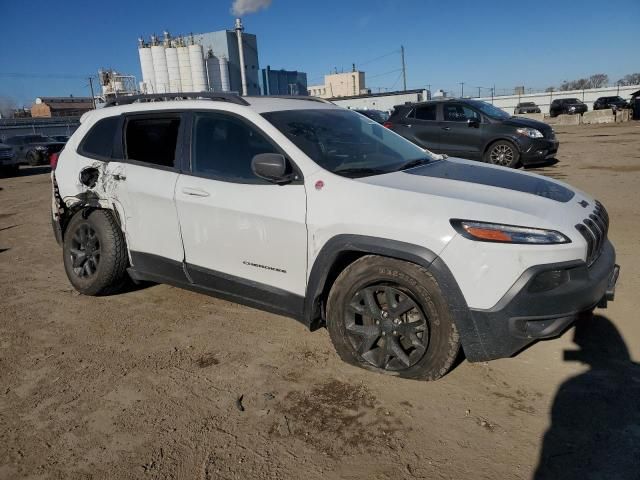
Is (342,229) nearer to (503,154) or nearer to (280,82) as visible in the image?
(503,154)

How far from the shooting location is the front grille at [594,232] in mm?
2705

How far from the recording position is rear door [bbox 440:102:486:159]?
1113 cm

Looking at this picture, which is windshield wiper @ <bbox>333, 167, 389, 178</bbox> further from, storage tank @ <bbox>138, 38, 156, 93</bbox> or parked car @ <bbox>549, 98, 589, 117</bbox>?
storage tank @ <bbox>138, 38, 156, 93</bbox>

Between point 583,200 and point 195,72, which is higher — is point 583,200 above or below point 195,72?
below

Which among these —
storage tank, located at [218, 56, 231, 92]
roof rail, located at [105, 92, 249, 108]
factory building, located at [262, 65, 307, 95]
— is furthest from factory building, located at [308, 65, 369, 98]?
roof rail, located at [105, 92, 249, 108]

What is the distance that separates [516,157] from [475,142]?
0.96 m

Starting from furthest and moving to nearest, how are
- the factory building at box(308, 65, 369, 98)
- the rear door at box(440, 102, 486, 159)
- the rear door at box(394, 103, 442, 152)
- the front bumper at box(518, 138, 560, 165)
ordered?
the factory building at box(308, 65, 369, 98) → the rear door at box(394, 103, 442, 152) → the rear door at box(440, 102, 486, 159) → the front bumper at box(518, 138, 560, 165)

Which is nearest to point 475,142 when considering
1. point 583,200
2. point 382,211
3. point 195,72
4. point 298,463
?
point 583,200

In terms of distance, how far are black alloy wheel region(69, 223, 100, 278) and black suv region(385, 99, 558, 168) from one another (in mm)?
8610

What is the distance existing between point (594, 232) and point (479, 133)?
348 inches

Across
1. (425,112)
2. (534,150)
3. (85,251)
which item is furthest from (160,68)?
(85,251)

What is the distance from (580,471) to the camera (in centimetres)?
219

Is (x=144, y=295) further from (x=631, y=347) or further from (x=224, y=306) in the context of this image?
(x=631, y=347)

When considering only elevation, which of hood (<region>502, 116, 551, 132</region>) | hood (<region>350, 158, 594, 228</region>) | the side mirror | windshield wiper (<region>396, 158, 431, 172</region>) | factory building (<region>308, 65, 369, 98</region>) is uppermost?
factory building (<region>308, 65, 369, 98</region>)
